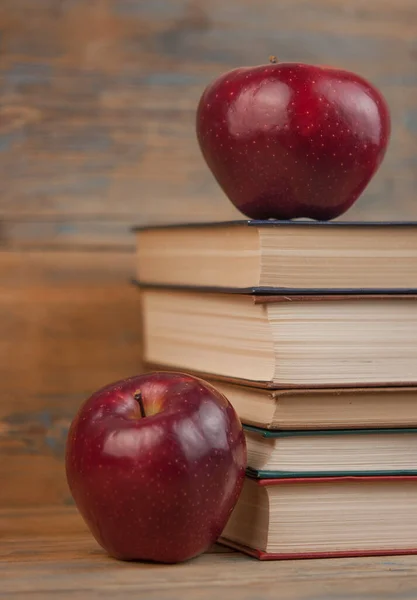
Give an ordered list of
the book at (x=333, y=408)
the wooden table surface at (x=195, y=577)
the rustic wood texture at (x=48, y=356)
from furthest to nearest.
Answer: the rustic wood texture at (x=48, y=356), the book at (x=333, y=408), the wooden table surface at (x=195, y=577)

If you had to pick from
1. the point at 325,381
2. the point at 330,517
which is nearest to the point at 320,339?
Result: the point at 325,381

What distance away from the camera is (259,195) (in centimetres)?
98

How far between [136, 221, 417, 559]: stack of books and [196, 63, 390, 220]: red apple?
61mm

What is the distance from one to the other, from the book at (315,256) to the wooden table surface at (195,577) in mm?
251

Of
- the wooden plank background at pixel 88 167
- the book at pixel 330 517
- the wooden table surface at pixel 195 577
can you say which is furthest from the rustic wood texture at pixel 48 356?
the book at pixel 330 517

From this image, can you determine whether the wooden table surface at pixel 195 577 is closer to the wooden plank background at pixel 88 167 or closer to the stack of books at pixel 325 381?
the stack of books at pixel 325 381

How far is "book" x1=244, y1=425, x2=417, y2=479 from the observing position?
936mm

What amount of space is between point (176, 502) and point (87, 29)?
1.96ft

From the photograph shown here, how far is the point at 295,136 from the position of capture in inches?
37.3

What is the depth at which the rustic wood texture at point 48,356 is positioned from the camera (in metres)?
1.17

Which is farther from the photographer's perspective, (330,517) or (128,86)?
(128,86)

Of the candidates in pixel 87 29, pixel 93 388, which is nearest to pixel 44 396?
pixel 93 388

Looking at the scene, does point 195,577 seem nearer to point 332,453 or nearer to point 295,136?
point 332,453

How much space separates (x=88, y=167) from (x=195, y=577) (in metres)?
0.53
